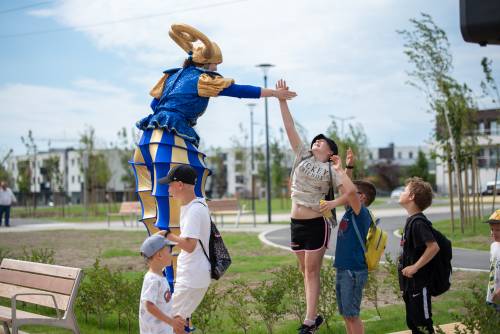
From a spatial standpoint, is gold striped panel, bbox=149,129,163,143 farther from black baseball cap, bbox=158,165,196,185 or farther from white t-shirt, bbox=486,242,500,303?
white t-shirt, bbox=486,242,500,303

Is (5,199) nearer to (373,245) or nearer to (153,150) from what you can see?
(153,150)

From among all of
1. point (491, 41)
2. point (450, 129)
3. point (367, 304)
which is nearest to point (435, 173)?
point (450, 129)

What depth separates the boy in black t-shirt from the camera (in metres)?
4.95

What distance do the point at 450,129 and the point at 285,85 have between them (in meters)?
12.1

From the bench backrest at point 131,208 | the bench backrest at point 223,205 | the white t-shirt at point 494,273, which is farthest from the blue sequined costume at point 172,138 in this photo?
the bench backrest at point 131,208

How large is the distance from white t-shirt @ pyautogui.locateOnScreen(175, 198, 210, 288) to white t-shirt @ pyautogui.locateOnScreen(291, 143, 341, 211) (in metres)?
1.13

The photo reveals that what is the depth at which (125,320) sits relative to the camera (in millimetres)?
7074

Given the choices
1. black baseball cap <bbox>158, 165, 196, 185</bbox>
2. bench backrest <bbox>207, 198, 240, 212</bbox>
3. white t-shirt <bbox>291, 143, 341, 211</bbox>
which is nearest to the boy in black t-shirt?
white t-shirt <bbox>291, 143, 341, 211</bbox>

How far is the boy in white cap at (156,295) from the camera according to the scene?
4.20 meters

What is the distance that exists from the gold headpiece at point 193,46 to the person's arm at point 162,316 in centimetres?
241

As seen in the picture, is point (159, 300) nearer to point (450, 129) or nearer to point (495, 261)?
point (495, 261)

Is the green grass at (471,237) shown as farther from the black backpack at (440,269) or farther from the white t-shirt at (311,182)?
the white t-shirt at (311,182)

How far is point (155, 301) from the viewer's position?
421cm

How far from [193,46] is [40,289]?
2.67 m
